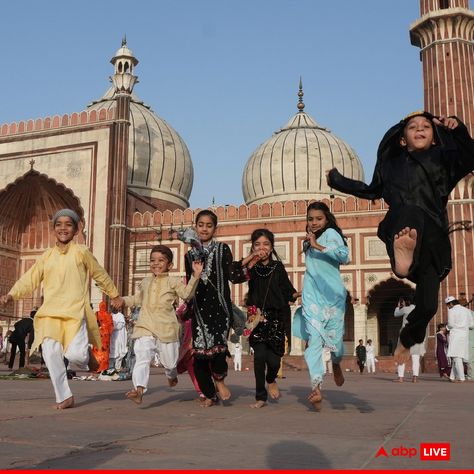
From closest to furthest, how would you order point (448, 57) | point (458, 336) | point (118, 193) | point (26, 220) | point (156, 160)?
point (458, 336), point (448, 57), point (118, 193), point (26, 220), point (156, 160)

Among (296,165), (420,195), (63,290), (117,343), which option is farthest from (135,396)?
(296,165)

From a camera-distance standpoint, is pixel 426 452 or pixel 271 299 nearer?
pixel 426 452

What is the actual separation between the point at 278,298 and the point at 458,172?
6.78 feet

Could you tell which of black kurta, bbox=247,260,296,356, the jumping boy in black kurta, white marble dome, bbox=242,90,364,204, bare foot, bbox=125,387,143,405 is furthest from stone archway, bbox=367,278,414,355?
the jumping boy in black kurta

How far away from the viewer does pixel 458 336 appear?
11047mm

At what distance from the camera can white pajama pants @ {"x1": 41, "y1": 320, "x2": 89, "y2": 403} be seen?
4.32 meters

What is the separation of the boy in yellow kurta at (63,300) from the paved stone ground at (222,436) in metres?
0.35

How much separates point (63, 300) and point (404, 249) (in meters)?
2.52

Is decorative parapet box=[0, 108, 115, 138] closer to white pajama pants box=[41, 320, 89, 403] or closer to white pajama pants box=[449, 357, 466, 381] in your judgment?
white pajama pants box=[449, 357, 466, 381]

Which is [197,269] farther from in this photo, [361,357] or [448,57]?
[448,57]

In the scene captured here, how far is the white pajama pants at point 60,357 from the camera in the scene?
432cm

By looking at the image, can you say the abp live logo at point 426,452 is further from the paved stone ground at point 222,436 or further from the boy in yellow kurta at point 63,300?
the boy in yellow kurta at point 63,300

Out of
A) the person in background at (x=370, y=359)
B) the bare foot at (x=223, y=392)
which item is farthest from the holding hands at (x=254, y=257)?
the person in background at (x=370, y=359)

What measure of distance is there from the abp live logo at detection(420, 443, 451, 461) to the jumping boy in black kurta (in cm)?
78
